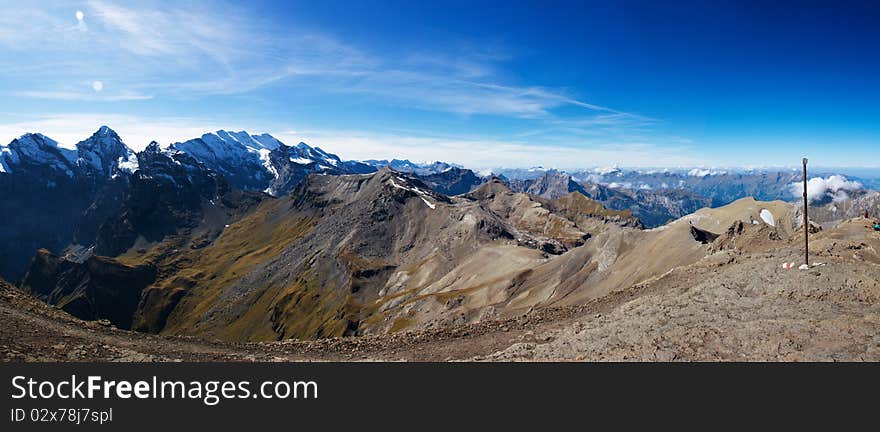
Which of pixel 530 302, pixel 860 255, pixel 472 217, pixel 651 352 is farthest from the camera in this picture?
pixel 472 217

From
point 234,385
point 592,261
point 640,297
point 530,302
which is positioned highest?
point 234,385

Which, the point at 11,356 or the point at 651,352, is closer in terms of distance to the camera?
the point at 11,356

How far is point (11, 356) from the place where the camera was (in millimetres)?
21109

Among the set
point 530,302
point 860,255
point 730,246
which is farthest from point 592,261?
point 860,255

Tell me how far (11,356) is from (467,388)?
2314cm

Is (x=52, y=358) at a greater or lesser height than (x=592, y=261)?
greater

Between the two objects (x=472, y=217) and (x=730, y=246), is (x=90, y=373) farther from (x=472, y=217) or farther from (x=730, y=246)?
(x=472, y=217)

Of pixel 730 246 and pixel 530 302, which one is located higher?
pixel 730 246

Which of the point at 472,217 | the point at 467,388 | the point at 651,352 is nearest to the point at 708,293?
the point at 651,352

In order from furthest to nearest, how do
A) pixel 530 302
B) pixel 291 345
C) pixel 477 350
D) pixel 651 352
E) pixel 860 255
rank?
pixel 530 302
pixel 860 255
pixel 291 345
pixel 477 350
pixel 651 352

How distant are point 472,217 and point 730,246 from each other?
132128 mm

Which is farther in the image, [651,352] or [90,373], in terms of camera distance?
[651,352]

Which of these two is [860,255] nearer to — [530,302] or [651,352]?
[651,352]

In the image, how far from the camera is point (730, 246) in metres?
57.3
